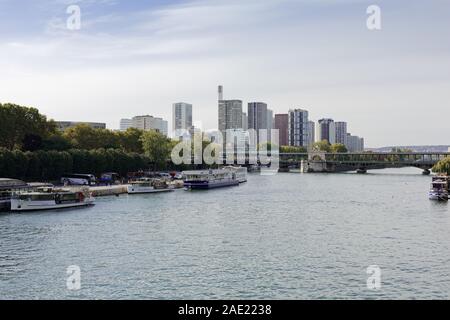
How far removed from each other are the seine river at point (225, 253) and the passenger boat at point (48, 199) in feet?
6.75

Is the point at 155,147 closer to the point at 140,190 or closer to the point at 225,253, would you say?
the point at 140,190

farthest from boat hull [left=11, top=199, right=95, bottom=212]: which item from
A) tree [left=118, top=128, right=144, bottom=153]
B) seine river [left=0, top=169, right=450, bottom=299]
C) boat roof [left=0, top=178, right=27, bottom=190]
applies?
tree [left=118, top=128, right=144, bottom=153]

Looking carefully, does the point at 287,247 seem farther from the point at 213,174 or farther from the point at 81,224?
the point at 213,174

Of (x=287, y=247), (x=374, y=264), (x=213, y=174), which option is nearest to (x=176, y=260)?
(x=287, y=247)

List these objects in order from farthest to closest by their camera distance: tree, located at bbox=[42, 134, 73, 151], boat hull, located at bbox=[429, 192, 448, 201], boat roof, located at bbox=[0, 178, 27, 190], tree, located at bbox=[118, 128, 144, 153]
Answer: tree, located at bbox=[118, 128, 144, 153], tree, located at bbox=[42, 134, 73, 151], boat hull, located at bbox=[429, 192, 448, 201], boat roof, located at bbox=[0, 178, 27, 190]

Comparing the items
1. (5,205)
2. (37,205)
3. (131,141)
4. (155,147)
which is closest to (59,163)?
(5,205)

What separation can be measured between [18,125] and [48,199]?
26.5 m

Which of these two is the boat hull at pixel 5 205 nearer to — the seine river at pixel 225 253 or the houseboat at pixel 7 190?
the houseboat at pixel 7 190

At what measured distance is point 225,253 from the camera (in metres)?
25.8

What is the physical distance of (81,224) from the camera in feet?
115

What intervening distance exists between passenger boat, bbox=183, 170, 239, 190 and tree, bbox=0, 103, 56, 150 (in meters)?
19.6

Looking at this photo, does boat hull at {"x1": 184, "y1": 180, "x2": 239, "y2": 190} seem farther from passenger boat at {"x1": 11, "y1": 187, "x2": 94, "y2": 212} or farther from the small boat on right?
the small boat on right

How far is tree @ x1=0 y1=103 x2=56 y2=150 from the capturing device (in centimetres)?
6450

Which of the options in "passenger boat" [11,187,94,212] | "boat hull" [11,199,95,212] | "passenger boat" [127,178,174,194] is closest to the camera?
"boat hull" [11,199,95,212]
